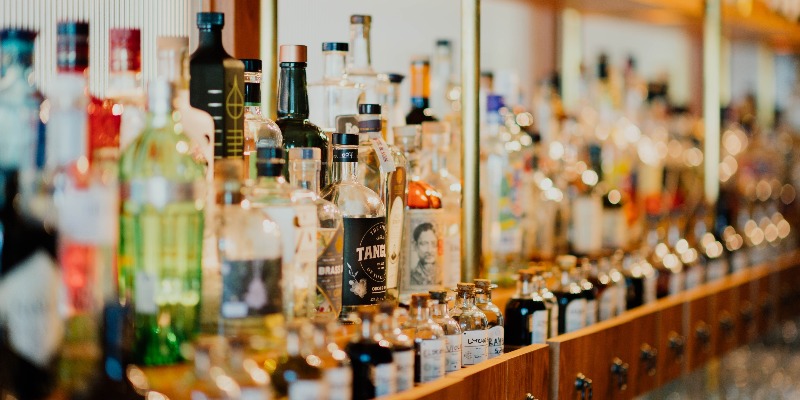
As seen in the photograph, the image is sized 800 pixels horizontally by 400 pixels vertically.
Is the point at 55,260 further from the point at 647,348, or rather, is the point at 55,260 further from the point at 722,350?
the point at 722,350

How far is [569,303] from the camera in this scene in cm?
184

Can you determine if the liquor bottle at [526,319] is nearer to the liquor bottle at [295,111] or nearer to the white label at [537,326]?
the white label at [537,326]

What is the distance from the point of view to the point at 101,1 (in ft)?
4.71

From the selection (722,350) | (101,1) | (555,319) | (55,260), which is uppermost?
(101,1)

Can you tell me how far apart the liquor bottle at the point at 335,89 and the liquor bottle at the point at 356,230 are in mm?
219

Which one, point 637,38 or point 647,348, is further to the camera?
point 637,38

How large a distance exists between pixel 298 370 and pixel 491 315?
20.9 inches

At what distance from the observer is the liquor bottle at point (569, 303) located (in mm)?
1836

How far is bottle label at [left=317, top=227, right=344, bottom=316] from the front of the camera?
128 cm

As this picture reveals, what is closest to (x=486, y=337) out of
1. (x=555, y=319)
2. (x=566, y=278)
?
(x=555, y=319)

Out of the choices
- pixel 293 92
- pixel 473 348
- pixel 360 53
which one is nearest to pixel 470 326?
pixel 473 348

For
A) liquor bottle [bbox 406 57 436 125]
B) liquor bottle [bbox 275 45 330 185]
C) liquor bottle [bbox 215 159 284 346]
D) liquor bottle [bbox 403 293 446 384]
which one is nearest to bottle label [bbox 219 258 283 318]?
liquor bottle [bbox 215 159 284 346]

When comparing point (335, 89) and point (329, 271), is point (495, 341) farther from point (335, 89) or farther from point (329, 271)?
point (335, 89)

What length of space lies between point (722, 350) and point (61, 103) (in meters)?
2.21
